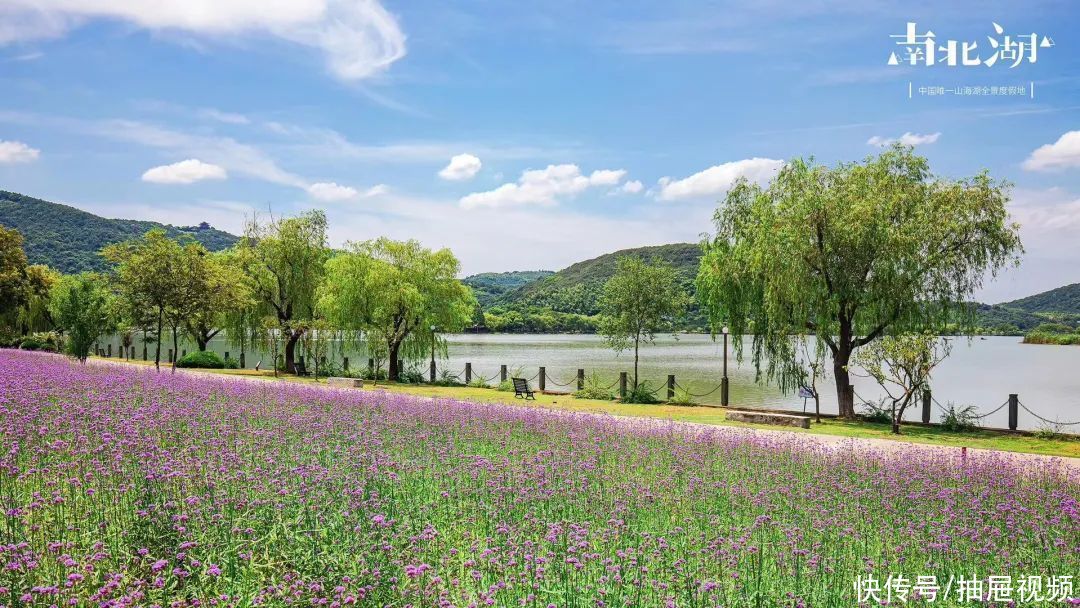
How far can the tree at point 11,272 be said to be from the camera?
145 ft

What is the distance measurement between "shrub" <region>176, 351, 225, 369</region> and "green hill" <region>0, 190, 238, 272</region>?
97.6 m

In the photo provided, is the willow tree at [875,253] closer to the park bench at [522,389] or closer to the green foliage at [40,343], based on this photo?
the park bench at [522,389]

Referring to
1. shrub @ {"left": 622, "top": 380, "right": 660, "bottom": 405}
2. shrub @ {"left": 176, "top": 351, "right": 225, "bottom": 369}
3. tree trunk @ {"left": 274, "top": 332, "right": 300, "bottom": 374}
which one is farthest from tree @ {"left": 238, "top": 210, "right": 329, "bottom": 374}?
shrub @ {"left": 622, "top": 380, "right": 660, "bottom": 405}

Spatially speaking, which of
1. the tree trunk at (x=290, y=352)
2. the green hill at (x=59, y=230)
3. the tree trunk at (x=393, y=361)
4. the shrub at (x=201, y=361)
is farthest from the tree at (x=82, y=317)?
the green hill at (x=59, y=230)

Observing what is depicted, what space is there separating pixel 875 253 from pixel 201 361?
31.2 metres

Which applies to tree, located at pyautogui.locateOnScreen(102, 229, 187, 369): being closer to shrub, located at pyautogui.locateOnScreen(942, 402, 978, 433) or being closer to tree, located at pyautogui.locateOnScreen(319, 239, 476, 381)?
tree, located at pyautogui.locateOnScreen(319, 239, 476, 381)

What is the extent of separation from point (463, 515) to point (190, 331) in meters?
37.8

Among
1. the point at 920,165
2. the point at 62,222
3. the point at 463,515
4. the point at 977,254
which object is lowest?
the point at 463,515

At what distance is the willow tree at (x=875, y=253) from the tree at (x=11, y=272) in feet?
149

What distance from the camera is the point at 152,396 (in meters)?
11.9

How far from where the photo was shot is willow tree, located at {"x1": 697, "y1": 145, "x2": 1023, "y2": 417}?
66.2ft

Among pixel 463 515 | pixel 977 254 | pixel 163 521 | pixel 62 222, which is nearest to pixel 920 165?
pixel 977 254

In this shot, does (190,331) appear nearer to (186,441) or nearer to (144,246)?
(144,246)

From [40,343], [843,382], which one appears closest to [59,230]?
[40,343]
